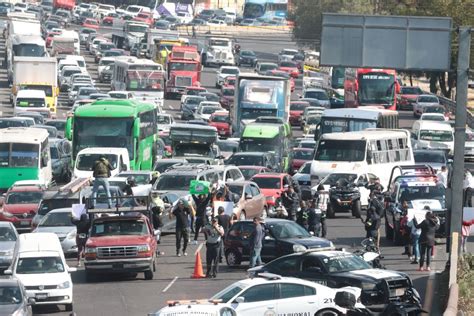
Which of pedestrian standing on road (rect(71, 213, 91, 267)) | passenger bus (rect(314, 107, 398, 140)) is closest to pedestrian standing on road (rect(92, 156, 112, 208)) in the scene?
pedestrian standing on road (rect(71, 213, 91, 267))

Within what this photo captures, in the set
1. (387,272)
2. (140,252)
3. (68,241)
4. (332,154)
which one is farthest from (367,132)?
(387,272)

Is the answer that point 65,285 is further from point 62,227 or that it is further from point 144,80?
point 144,80

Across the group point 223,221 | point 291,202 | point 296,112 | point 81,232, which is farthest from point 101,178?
point 296,112

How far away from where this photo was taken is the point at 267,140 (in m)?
58.9

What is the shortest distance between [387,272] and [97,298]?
22.1 feet

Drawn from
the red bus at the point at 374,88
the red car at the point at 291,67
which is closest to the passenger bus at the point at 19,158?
the red bus at the point at 374,88

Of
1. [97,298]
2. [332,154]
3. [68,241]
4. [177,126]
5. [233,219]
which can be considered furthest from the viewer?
[177,126]

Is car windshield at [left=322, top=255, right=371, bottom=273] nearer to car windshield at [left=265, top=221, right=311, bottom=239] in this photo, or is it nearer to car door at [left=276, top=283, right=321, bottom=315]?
car door at [left=276, top=283, right=321, bottom=315]

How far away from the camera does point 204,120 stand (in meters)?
75.9

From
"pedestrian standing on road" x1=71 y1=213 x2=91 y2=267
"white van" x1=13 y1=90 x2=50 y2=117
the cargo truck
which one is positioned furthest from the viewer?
A: the cargo truck

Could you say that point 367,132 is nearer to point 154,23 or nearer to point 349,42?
point 349,42

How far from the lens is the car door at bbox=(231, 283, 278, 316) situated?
25641mm

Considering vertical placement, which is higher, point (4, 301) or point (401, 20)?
point (401, 20)

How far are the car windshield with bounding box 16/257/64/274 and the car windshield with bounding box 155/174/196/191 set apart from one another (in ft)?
43.7
